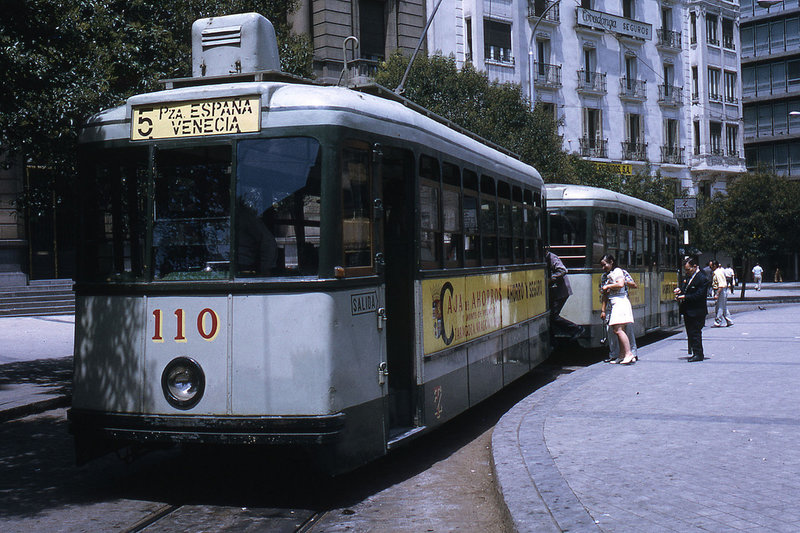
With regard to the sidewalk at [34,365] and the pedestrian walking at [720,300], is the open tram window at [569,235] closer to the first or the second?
the pedestrian walking at [720,300]

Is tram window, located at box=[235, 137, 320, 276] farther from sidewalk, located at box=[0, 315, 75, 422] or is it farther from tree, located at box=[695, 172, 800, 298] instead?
tree, located at box=[695, 172, 800, 298]

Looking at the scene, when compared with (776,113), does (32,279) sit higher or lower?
lower

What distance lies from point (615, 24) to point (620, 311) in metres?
37.0

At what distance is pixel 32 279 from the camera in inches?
1133

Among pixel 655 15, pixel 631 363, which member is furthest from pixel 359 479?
pixel 655 15

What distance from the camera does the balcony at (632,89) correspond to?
4875 cm

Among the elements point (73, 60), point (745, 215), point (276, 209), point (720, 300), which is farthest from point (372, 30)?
point (276, 209)

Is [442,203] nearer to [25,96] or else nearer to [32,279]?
[25,96]

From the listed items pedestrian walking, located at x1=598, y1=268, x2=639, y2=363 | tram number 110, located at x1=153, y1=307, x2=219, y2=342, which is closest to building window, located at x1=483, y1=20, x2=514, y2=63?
pedestrian walking, located at x1=598, y1=268, x2=639, y2=363

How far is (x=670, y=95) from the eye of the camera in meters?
52.2

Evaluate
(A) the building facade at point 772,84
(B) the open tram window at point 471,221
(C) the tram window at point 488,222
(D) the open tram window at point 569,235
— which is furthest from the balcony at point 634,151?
(B) the open tram window at point 471,221

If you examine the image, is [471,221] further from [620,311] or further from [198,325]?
[620,311]

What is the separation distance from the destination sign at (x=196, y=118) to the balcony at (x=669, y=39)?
4888cm

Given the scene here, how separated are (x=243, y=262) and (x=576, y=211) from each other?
10684 millimetres
